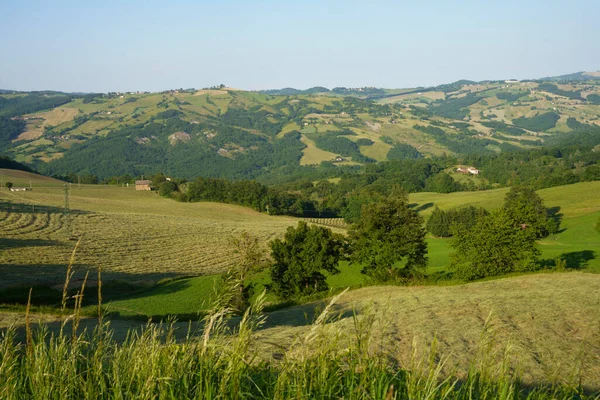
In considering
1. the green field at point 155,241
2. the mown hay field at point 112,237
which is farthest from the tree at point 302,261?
the mown hay field at point 112,237

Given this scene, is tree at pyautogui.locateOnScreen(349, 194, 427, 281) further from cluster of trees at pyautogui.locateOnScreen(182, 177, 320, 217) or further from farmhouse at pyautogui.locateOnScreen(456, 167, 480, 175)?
farmhouse at pyautogui.locateOnScreen(456, 167, 480, 175)

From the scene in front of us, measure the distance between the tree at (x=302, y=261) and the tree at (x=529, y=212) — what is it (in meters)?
15.5

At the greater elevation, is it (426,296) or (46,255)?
(426,296)

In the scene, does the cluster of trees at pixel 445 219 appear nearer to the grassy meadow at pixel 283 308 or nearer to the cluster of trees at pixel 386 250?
the grassy meadow at pixel 283 308

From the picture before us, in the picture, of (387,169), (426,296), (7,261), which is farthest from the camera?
(387,169)

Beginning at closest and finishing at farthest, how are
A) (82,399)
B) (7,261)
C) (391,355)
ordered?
(82,399), (391,355), (7,261)

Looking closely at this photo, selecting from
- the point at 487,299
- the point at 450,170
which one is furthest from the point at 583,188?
the point at 487,299

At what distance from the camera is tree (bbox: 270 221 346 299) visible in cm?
3934

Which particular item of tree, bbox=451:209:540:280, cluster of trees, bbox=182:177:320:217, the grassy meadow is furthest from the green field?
tree, bbox=451:209:540:280

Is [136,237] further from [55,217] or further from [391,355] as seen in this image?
[391,355]

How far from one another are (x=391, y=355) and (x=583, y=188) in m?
103

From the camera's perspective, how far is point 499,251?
1516 inches

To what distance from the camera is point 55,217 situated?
69188mm

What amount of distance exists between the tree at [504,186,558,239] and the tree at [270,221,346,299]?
50.9 feet
